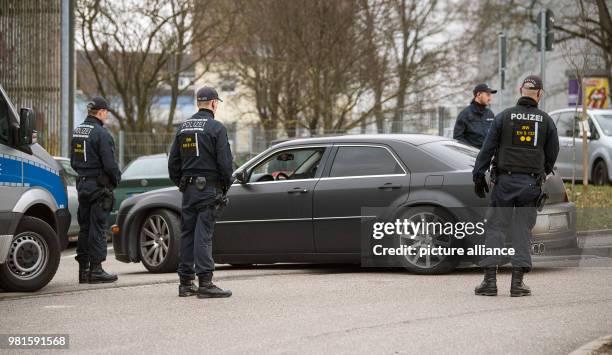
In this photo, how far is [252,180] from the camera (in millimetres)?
11562

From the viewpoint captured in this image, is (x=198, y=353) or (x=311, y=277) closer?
(x=198, y=353)

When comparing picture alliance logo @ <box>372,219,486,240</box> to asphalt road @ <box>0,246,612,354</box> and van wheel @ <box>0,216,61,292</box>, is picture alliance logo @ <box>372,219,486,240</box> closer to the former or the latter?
asphalt road @ <box>0,246,612,354</box>

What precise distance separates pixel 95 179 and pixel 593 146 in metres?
12.9

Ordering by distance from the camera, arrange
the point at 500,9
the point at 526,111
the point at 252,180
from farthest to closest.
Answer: the point at 500,9, the point at 252,180, the point at 526,111

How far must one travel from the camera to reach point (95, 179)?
35.8 feet

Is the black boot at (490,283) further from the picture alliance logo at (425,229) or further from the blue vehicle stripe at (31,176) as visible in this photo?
the blue vehicle stripe at (31,176)

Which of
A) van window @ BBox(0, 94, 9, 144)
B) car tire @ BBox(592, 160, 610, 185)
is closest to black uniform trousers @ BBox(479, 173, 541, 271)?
van window @ BBox(0, 94, 9, 144)

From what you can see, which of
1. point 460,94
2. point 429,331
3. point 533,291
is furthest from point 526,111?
point 460,94

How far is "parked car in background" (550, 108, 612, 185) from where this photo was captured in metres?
21.0

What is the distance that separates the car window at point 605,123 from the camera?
2125 cm

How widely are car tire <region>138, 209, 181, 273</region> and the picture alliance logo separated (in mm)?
2263

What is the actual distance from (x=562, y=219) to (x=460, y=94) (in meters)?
23.2

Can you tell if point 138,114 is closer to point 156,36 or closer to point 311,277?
point 156,36

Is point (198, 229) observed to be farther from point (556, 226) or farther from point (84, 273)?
point (556, 226)
